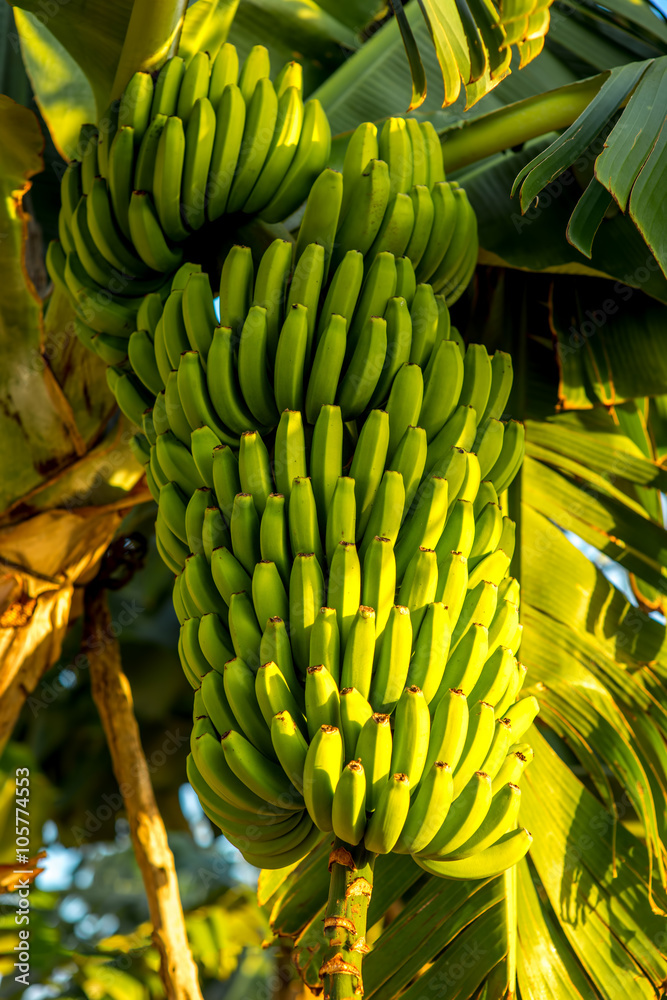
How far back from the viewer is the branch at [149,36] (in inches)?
57.9

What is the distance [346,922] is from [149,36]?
146cm

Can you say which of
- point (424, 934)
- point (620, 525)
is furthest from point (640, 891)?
point (620, 525)

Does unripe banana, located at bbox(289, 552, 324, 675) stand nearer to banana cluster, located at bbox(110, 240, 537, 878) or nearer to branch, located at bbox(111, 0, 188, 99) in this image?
banana cluster, located at bbox(110, 240, 537, 878)

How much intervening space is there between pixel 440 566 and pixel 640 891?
904mm

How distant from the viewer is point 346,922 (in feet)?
3.13

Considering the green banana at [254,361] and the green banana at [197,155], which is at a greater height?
the green banana at [197,155]

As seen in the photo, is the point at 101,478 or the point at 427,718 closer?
the point at 427,718

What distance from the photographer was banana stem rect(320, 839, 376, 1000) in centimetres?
93

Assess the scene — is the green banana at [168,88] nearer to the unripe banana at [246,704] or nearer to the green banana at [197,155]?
the green banana at [197,155]

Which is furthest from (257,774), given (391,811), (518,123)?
(518,123)

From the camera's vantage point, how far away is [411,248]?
142cm

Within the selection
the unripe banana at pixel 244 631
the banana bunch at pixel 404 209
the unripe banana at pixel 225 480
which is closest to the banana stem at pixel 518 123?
the banana bunch at pixel 404 209

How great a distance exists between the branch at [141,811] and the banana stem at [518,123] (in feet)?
4.50

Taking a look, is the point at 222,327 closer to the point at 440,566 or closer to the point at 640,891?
the point at 440,566
